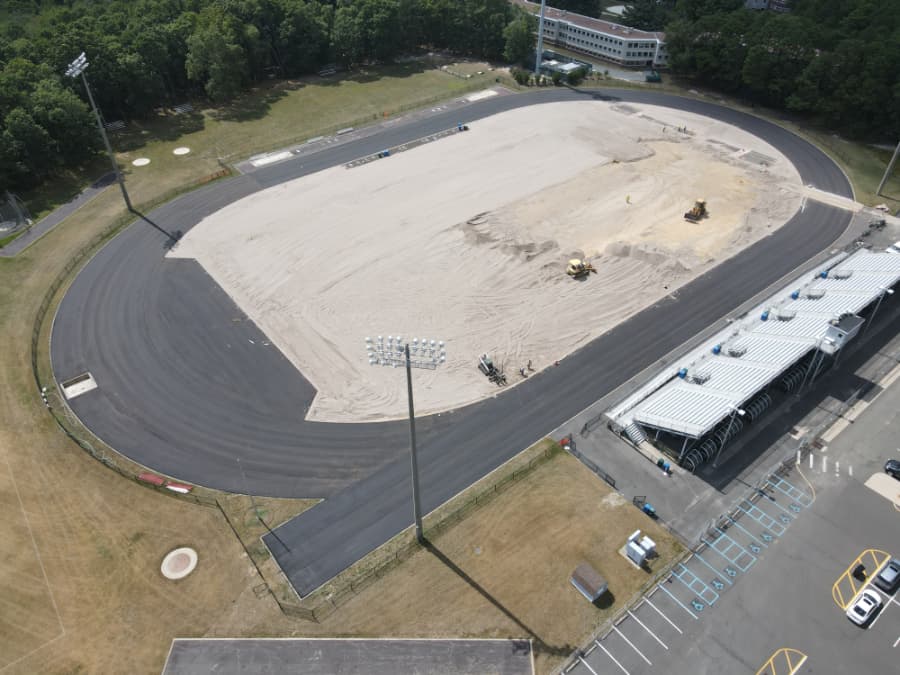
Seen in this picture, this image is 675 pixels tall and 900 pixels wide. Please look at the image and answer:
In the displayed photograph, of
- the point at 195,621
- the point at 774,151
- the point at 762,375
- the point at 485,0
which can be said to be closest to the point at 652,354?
the point at 762,375

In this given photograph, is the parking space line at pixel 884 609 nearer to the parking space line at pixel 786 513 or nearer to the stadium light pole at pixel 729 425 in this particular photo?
the parking space line at pixel 786 513

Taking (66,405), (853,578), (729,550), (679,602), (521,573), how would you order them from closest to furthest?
(679,602), (853,578), (521,573), (729,550), (66,405)

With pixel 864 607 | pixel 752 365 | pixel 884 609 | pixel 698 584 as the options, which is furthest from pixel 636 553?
pixel 752 365

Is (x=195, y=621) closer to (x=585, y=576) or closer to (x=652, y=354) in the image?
(x=585, y=576)

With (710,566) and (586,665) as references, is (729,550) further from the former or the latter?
(586,665)

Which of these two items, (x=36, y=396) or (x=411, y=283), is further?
(x=411, y=283)

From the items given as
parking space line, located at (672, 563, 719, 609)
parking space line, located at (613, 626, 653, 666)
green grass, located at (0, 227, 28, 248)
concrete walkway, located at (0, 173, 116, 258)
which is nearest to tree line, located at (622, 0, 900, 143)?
parking space line, located at (672, 563, 719, 609)

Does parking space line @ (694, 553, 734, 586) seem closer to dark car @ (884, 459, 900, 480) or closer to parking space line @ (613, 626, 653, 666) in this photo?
parking space line @ (613, 626, 653, 666)
